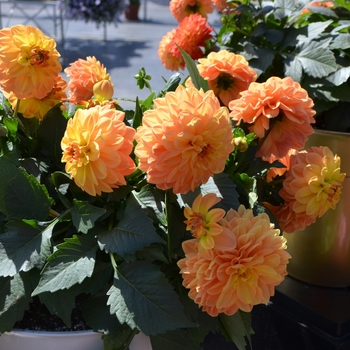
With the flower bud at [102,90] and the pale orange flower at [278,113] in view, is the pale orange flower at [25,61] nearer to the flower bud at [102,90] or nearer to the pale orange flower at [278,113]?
the flower bud at [102,90]

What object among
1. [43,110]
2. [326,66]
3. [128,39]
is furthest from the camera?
[128,39]

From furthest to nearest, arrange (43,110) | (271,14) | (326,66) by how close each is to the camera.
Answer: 1. (271,14)
2. (326,66)
3. (43,110)

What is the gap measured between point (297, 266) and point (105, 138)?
1.91 feet

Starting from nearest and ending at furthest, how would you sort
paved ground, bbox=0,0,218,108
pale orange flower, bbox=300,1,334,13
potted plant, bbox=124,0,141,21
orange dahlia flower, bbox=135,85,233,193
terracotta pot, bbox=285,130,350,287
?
orange dahlia flower, bbox=135,85,233,193 → terracotta pot, bbox=285,130,350,287 → pale orange flower, bbox=300,1,334,13 → paved ground, bbox=0,0,218,108 → potted plant, bbox=124,0,141,21

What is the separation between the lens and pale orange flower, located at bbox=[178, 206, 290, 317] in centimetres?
48

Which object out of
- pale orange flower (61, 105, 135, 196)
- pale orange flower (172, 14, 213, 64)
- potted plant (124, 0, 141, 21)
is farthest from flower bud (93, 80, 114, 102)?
potted plant (124, 0, 141, 21)

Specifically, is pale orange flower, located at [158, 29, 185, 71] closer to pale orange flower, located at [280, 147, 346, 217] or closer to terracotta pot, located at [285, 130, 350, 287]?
terracotta pot, located at [285, 130, 350, 287]

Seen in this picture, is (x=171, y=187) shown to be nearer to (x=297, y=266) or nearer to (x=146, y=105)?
(x=146, y=105)

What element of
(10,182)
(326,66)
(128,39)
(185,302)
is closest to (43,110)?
(10,182)

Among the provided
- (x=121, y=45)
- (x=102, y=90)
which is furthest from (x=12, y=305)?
(x=121, y=45)

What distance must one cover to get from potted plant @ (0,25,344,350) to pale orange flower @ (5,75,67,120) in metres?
0.01

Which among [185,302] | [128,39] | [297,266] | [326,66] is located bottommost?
[128,39]

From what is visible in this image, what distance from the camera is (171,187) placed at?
0.49 metres

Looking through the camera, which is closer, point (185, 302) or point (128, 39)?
point (185, 302)
